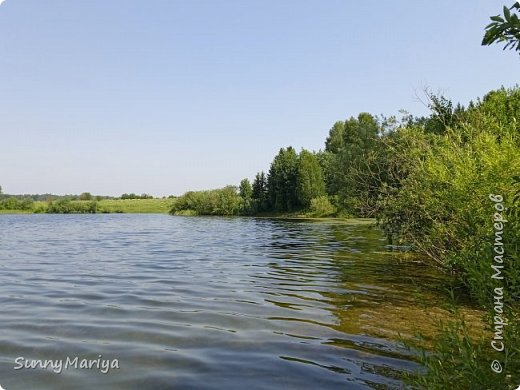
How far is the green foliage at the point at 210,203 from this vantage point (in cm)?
10794

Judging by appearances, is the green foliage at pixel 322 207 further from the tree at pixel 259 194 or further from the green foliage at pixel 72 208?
the green foliage at pixel 72 208

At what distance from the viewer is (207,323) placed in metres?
11.5

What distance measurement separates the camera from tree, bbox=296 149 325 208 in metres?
95.4

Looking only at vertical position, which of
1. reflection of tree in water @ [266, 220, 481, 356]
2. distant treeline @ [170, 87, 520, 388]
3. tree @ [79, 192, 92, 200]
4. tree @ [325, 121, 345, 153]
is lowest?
reflection of tree in water @ [266, 220, 481, 356]

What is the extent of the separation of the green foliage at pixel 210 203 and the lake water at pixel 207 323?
84.5 metres

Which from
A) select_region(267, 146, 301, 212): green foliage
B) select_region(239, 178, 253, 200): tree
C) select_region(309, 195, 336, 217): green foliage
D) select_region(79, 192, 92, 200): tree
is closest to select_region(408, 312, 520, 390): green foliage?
select_region(309, 195, 336, 217): green foliage

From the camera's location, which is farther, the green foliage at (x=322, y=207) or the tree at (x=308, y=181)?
the tree at (x=308, y=181)

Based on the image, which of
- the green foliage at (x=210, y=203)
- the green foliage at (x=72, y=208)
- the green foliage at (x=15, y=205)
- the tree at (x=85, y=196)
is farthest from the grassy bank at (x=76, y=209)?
the tree at (x=85, y=196)

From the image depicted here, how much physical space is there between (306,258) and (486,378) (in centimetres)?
2077

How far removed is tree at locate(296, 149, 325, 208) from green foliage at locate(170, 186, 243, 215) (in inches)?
701

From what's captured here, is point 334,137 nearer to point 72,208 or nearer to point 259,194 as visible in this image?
point 259,194

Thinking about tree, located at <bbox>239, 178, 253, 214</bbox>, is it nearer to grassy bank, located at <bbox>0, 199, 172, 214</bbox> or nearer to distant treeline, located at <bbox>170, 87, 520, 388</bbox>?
grassy bank, located at <bbox>0, 199, 172, 214</bbox>

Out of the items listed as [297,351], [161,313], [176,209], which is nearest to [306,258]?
[161,313]

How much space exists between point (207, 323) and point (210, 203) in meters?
100
